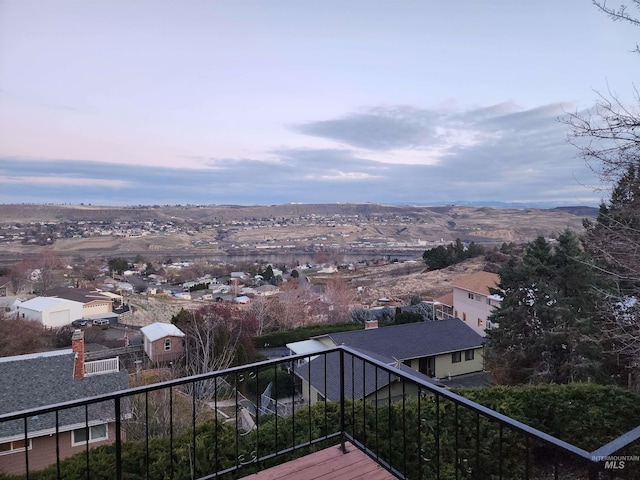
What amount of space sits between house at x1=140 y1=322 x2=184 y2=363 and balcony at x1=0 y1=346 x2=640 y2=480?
8.82 m

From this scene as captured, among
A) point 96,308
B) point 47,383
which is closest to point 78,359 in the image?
point 47,383

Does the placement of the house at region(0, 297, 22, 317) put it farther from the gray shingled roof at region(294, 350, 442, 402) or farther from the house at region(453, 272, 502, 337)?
the house at region(453, 272, 502, 337)

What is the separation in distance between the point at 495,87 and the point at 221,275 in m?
41.9

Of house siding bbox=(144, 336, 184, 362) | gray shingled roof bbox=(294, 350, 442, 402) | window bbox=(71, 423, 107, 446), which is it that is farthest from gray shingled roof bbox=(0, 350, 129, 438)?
house siding bbox=(144, 336, 184, 362)

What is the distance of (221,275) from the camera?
48625mm

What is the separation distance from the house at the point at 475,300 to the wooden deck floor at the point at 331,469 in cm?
2063

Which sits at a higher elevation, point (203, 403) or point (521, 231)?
point (521, 231)

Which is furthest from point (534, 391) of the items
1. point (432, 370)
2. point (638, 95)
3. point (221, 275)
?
point (221, 275)

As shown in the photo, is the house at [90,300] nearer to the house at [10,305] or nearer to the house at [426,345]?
the house at [10,305]

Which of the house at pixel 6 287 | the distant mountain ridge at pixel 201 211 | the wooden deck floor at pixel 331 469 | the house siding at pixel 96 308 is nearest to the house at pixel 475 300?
the wooden deck floor at pixel 331 469

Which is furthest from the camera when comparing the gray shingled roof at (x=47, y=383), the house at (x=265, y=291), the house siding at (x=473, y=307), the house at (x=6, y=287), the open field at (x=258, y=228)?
the open field at (x=258, y=228)

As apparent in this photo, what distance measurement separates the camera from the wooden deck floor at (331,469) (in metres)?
2.53

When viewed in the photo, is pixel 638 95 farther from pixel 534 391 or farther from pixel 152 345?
pixel 152 345

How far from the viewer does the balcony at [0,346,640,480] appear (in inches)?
74.9
